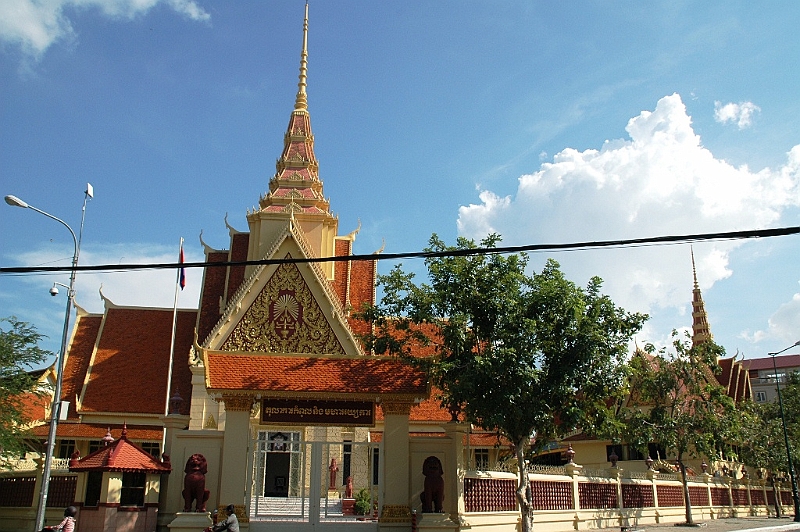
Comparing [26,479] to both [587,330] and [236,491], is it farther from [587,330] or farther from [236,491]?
[587,330]

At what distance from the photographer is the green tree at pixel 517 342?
16.3 meters

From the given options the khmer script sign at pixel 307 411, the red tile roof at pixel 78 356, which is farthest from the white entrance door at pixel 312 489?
the red tile roof at pixel 78 356

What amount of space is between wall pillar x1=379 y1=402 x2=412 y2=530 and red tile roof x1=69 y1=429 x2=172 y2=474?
4.65 m

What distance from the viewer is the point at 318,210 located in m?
34.1

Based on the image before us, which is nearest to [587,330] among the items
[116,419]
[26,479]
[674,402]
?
[674,402]

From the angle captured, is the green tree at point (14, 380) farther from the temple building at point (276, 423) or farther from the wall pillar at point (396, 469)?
the wall pillar at point (396, 469)

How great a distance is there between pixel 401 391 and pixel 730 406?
1472 cm

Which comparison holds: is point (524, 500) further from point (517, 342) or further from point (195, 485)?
point (195, 485)

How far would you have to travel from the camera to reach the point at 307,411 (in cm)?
1608

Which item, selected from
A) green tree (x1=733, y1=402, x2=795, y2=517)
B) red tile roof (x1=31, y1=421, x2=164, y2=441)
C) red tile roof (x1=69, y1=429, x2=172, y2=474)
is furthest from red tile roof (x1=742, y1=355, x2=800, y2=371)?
red tile roof (x1=69, y1=429, x2=172, y2=474)

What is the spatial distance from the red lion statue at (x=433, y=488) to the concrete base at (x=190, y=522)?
448cm

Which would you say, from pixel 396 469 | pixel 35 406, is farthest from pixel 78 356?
pixel 396 469

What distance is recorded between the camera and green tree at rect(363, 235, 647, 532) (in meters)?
16.3

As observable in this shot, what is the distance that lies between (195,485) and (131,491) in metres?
1.61
